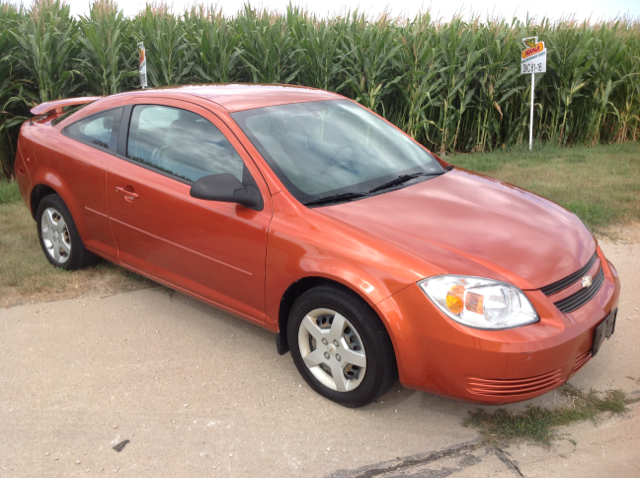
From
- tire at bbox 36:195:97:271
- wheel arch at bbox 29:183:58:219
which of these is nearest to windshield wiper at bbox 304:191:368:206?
tire at bbox 36:195:97:271

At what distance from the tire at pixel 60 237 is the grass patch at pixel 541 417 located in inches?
132

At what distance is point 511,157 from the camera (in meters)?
10.1

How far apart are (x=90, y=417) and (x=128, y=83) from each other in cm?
765

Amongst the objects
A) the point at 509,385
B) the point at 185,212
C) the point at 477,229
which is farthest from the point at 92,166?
the point at 509,385

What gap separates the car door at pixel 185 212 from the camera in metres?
3.56

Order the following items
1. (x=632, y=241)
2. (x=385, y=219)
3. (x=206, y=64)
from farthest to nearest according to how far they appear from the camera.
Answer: (x=206, y=64) → (x=632, y=241) → (x=385, y=219)

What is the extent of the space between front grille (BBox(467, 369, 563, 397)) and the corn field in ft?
24.9

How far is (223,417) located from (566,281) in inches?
76.3

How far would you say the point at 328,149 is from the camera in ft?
12.7

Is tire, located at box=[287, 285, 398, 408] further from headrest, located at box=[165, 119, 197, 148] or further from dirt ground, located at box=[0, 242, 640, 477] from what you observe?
headrest, located at box=[165, 119, 197, 148]

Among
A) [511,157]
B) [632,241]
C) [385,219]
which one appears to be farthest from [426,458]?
[511,157]

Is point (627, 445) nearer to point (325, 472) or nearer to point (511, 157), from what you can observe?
point (325, 472)

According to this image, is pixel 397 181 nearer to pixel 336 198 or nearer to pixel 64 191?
pixel 336 198

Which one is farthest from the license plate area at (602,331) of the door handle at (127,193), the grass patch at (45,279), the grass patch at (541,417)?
the grass patch at (45,279)
